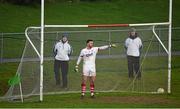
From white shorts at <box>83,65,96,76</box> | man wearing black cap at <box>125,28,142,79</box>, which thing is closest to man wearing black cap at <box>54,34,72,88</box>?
white shorts at <box>83,65,96,76</box>

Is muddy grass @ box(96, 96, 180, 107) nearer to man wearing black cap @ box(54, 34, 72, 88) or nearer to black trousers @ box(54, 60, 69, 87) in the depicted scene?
black trousers @ box(54, 60, 69, 87)

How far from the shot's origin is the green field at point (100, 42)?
69.3 ft

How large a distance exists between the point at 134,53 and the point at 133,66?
488 mm

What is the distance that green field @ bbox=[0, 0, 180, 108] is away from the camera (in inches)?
832

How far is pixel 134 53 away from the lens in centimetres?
2411

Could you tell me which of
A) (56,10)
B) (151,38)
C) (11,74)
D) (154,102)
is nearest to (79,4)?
(56,10)

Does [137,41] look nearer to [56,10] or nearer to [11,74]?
[11,74]

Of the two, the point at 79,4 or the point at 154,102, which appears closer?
the point at 154,102

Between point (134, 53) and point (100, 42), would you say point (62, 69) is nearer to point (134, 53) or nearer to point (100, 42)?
point (134, 53)

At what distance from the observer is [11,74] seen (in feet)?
93.4

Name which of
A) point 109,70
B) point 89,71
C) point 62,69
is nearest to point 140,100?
point 89,71

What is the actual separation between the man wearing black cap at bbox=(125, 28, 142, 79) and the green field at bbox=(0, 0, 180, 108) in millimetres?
313

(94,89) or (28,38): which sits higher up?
(28,38)

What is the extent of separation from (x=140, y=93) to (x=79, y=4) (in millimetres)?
31760
